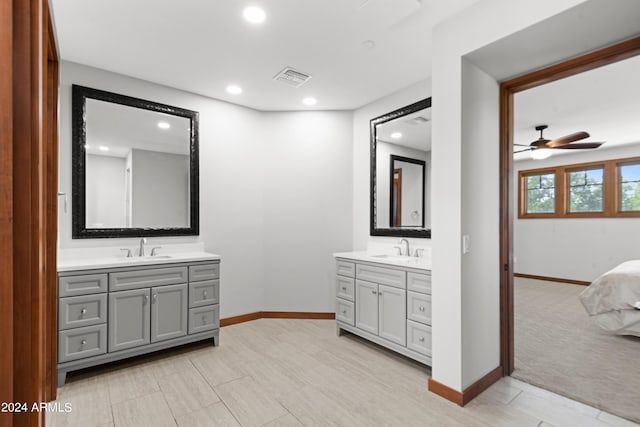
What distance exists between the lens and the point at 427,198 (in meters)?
3.02

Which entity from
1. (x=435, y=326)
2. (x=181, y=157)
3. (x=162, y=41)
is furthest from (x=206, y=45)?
(x=435, y=326)

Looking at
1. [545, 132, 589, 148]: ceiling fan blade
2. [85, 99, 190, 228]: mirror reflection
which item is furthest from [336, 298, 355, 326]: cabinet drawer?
[545, 132, 589, 148]: ceiling fan blade

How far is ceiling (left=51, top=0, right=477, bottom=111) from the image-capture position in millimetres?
2035

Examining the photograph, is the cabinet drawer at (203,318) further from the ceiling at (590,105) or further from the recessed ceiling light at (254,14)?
the ceiling at (590,105)

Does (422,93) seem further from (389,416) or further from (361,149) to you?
(389,416)

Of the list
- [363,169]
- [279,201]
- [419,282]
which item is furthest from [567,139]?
[279,201]

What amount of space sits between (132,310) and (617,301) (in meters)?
4.75

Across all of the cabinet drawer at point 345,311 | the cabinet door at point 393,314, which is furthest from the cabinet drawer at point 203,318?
the cabinet door at point 393,314

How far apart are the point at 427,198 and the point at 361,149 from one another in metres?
1.16

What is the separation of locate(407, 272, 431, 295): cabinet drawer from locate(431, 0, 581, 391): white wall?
21 cm

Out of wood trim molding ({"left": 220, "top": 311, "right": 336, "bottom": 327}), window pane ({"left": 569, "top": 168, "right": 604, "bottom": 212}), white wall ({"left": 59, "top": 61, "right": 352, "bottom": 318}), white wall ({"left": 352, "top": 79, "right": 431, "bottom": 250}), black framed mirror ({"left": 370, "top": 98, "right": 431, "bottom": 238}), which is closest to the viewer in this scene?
black framed mirror ({"left": 370, "top": 98, "right": 431, "bottom": 238})

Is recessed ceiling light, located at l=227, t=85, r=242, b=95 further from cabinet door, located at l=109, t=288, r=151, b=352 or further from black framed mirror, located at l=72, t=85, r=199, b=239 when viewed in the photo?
cabinet door, located at l=109, t=288, r=151, b=352

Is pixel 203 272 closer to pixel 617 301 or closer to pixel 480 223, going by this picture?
pixel 480 223

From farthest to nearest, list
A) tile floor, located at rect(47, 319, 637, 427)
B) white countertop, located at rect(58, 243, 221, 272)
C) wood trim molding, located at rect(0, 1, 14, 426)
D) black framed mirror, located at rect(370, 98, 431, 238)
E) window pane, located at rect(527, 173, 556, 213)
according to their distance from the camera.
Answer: window pane, located at rect(527, 173, 556, 213)
black framed mirror, located at rect(370, 98, 431, 238)
white countertop, located at rect(58, 243, 221, 272)
tile floor, located at rect(47, 319, 637, 427)
wood trim molding, located at rect(0, 1, 14, 426)
